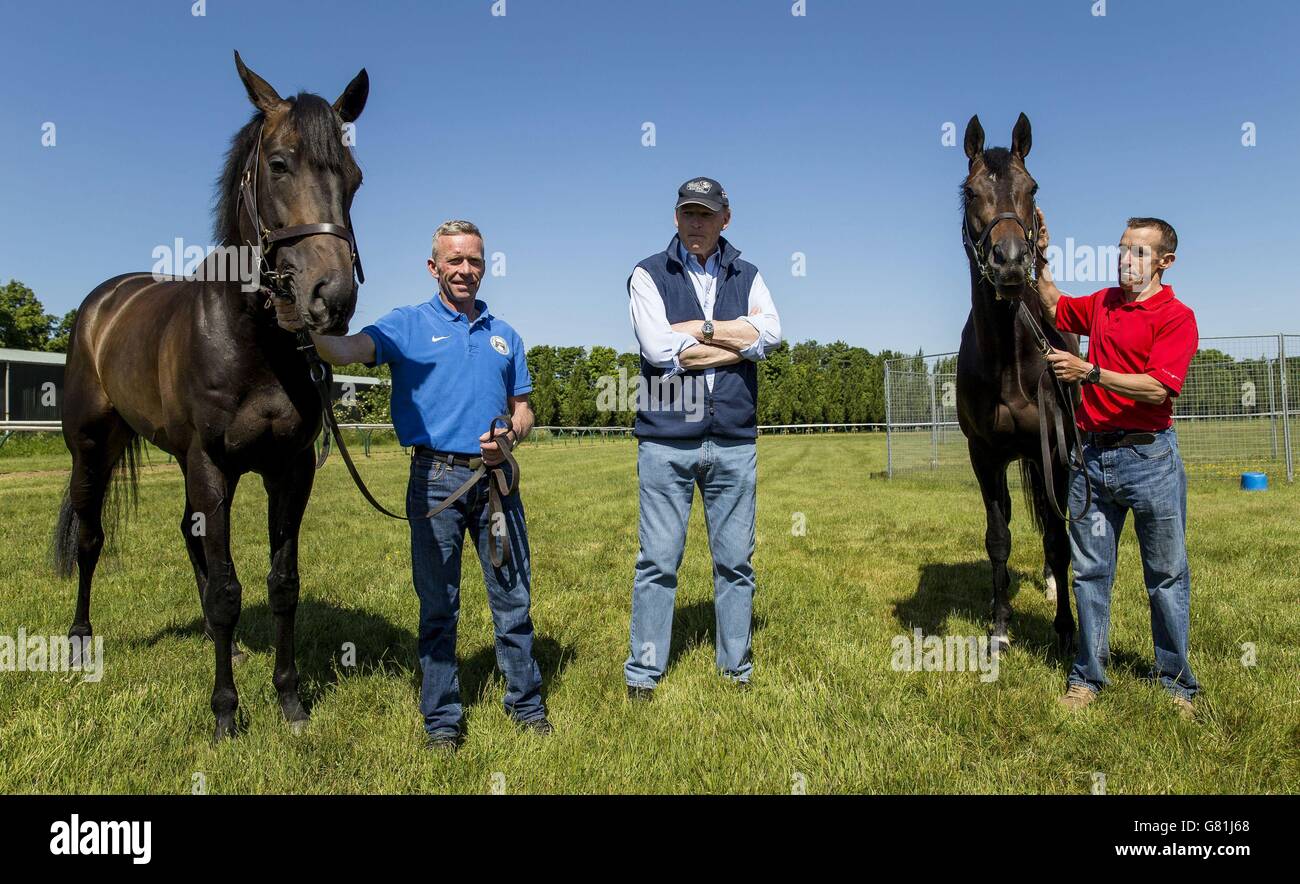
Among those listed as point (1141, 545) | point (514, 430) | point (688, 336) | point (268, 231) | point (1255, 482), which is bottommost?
point (1255, 482)

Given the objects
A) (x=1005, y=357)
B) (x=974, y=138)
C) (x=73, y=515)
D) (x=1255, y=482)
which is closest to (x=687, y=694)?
(x=1005, y=357)

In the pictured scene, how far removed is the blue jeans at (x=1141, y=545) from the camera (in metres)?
3.60

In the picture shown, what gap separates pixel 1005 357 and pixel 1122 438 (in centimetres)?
116

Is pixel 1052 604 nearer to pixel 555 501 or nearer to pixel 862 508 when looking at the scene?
pixel 862 508

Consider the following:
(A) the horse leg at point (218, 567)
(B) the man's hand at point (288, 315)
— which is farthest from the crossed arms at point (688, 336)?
(A) the horse leg at point (218, 567)

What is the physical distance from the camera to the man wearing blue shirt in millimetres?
3291

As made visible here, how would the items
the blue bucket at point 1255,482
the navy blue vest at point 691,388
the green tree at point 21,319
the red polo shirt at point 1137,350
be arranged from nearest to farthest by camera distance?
the red polo shirt at point 1137,350, the navy blue vest at point 691,388, the blue bucket at point 1255,482, the green tree at point 21,319

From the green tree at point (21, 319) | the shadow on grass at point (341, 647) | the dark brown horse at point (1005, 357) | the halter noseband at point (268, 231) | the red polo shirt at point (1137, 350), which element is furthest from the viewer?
the green tree at point (21, 319)

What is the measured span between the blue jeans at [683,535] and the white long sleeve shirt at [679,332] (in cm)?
40

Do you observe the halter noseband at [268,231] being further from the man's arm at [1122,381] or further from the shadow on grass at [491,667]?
the man's arm at [1122,381]

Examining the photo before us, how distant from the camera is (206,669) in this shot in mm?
4340

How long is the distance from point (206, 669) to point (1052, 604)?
5937 mm

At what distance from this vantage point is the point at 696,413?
388 cm

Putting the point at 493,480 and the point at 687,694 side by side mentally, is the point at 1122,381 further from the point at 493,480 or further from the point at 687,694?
the point at 493,480
